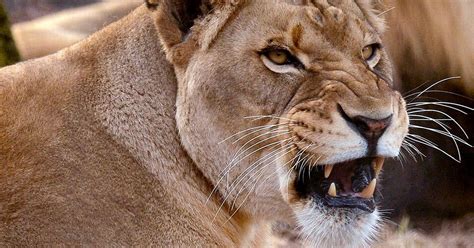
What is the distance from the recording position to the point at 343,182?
3080mm

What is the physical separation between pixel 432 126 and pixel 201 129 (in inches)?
98.5

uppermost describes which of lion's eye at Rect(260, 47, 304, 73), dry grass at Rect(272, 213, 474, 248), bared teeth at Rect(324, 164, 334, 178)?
lion's eye at Rect(260, 47, 304, 73)

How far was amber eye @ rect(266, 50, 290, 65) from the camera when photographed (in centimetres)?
305

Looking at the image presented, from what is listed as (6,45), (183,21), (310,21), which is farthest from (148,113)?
(6,45)

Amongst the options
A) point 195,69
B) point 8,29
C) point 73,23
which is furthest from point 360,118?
point 73,23

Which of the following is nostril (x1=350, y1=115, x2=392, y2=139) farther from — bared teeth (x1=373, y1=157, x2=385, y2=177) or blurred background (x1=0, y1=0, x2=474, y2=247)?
blurred background (x1=0, y1=0, x2=474, y2=247)

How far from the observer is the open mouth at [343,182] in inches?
120

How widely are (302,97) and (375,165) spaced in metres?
0.31

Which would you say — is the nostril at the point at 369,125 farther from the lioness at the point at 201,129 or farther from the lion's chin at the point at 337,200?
the lion's chin at the point at 337,200

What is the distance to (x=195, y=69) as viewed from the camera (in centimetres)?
309

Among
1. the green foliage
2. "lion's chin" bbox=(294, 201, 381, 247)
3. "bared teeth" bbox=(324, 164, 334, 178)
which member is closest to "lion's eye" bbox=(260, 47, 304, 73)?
"bared teeth" bbox=(324, 164, 334, 178)

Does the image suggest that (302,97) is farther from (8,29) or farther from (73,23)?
(73,23)

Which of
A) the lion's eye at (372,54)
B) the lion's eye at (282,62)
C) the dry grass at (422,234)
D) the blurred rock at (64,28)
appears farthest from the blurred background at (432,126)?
the lion's eye at (282,62)

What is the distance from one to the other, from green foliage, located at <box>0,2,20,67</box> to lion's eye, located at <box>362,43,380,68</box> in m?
2.79
